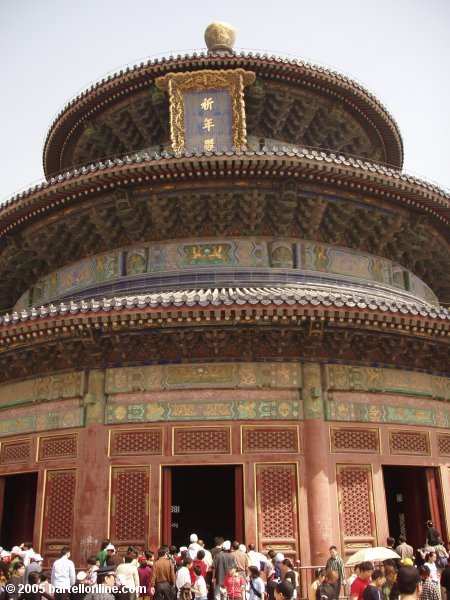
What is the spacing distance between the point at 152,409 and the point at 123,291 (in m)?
4.57

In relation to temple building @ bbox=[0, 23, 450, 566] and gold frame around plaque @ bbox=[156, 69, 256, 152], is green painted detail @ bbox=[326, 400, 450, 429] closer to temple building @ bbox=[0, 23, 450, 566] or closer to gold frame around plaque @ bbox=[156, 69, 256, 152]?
temple building @ bbox=[0, 23, 450, 566]

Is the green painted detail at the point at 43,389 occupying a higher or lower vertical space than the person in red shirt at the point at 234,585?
higher

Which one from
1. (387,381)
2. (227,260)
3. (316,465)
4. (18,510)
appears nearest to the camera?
(316,465)

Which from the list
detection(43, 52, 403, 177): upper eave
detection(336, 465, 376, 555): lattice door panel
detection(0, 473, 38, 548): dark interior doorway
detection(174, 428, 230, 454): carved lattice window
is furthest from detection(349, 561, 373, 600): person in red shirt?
detection(43, 52, 403, 177): upper eave

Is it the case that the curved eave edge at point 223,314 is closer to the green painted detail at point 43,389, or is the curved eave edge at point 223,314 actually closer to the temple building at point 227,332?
the temple building at point 227,332

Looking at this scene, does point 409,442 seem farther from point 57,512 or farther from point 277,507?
point 57,512

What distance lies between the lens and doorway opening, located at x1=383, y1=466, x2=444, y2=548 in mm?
16578

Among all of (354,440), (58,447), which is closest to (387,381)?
(354,440)

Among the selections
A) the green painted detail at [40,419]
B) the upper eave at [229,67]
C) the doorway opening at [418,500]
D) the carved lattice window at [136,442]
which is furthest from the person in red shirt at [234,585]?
the upper eave at [229,67]

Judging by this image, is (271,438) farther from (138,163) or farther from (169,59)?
(169,59)

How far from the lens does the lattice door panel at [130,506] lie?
15094 mm

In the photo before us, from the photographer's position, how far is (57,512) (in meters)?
15.9

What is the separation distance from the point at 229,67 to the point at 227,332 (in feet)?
36.2

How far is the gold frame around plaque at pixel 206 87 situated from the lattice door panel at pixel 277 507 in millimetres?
11446
